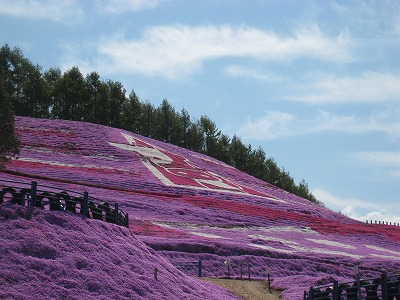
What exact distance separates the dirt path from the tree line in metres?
89.4

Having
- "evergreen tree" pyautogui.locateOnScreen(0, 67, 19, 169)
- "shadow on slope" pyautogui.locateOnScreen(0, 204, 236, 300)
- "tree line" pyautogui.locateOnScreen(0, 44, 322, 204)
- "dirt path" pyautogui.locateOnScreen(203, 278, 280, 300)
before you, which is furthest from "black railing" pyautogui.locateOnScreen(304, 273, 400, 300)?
"tree line" pyautogui.locateOnScreen(0, 44, 322, 204)

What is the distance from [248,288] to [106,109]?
102m

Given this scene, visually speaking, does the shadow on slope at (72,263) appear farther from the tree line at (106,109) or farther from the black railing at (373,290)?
the tree line at (106,109)

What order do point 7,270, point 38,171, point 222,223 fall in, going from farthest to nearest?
point 38,171
point 222,223
point 7,270

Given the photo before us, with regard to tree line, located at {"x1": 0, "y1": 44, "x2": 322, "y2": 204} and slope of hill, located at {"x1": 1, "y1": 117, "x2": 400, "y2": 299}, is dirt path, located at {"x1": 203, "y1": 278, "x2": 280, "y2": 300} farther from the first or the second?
tree line, located at {"x1": 0, "y1": 44, "x2": 322, "y2": 204}

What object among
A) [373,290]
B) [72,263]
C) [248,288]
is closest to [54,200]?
[72,263]

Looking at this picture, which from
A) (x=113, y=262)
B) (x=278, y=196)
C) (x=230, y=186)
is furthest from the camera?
(x=278, y=196)

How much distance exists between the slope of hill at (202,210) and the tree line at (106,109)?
2952 cm

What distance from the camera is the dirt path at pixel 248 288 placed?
35.6 metres

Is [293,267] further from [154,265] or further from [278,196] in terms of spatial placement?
[278,196]

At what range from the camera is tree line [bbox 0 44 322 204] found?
430 feet

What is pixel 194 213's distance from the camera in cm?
6247

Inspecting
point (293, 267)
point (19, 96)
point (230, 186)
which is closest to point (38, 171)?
point (230, 186)

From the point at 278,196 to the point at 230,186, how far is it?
875 centimetres
